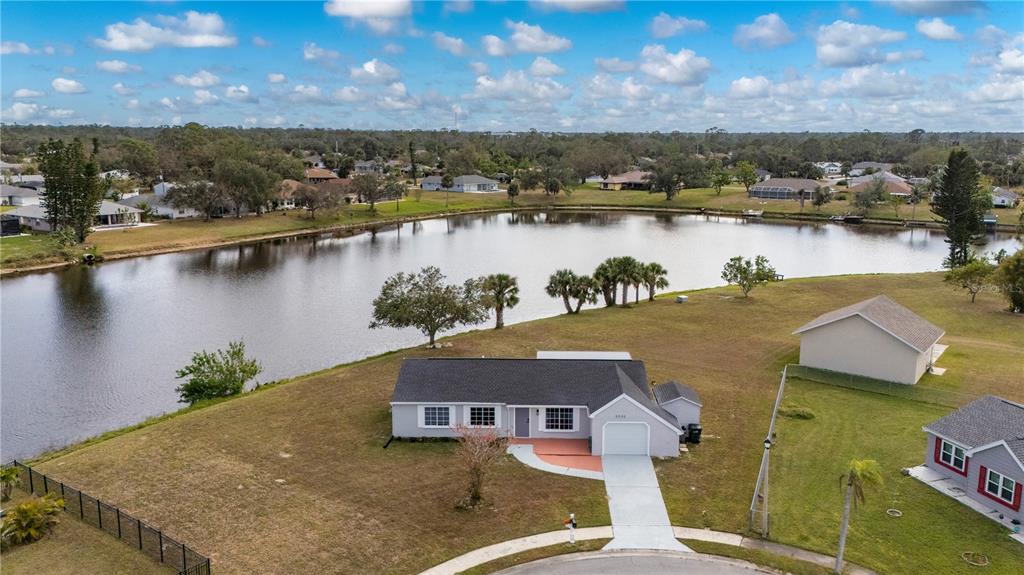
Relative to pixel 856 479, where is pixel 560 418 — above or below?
below

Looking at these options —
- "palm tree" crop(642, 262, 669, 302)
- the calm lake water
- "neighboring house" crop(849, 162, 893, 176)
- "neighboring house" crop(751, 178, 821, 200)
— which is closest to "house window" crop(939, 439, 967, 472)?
the calm lake water

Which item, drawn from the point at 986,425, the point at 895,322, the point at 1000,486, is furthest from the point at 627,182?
the point at 1000,486

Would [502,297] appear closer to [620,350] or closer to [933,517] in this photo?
[620,350]

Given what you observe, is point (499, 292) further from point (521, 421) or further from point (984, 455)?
point (984, 455)

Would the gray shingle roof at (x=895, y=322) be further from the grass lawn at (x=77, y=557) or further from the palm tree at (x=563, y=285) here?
the grass lawn at (x=77, y=557)

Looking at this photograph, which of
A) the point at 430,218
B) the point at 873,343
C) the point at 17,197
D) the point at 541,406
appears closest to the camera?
the point at 541,406

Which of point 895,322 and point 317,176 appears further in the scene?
point 317,176

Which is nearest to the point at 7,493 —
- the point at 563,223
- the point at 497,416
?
the point at 497,416
